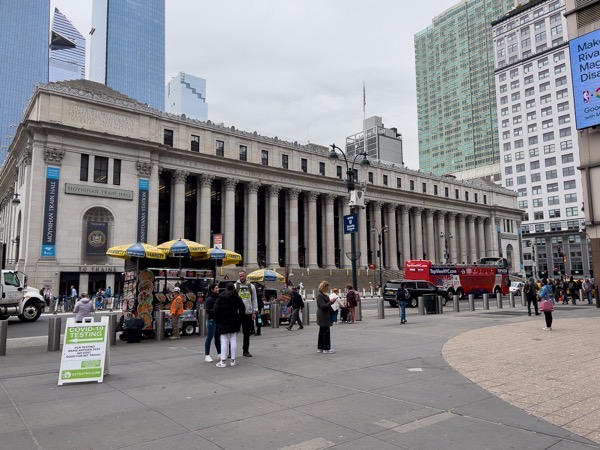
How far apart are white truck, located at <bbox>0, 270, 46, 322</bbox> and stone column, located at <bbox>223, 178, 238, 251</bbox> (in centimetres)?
2986

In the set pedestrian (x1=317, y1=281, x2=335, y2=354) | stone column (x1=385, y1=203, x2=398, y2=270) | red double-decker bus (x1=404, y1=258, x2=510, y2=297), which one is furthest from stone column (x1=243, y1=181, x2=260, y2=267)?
Answer: pedestrian (x1=317, y1=281, x2=335, y2=354)

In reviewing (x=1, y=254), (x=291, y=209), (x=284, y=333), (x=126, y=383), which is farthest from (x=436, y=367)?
(x=291, y=209)

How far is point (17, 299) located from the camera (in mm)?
22578

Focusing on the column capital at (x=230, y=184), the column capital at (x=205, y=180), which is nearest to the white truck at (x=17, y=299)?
the column capital at (x=205, y=180)

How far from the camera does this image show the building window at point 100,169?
146 ft

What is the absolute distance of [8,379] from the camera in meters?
9.24

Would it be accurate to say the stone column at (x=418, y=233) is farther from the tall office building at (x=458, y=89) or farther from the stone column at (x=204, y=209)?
the tall office building at (x=458, y=89)

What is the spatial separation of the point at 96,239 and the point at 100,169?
7.25 m

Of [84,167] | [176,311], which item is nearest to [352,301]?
[176,311]

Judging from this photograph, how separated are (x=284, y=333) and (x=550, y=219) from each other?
3925 inches

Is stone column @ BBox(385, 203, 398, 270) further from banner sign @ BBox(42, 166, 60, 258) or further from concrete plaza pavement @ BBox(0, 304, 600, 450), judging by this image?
concrete plaza pavement @ BBox(0, 304, 600, 450)

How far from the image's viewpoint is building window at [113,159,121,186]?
45.2 m

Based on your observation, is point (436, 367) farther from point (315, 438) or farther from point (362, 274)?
point (362, 274)

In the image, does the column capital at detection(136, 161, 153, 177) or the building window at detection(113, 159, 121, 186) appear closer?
the building window at detection(113, 159, 121, 186)
